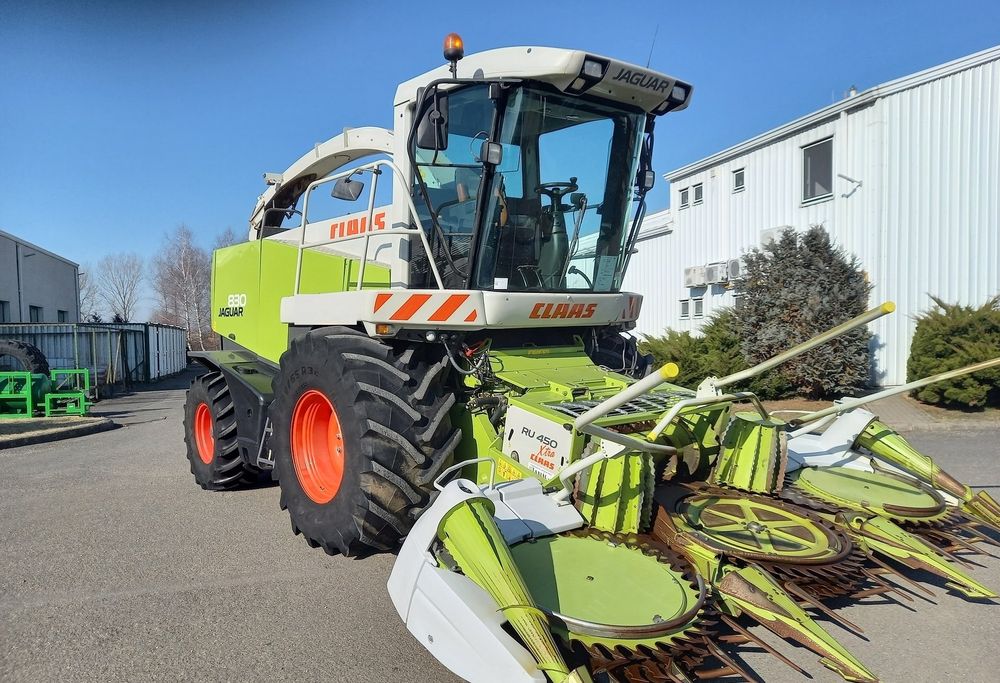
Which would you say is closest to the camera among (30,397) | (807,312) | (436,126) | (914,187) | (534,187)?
(436,126)

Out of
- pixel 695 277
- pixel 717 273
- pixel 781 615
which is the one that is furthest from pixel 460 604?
pixel 695 277

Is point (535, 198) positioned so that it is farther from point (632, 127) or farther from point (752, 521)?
point (752, 521)

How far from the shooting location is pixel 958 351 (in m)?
10.6

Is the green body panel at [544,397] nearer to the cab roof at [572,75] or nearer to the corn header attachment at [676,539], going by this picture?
the corn header attachment at [676,539]

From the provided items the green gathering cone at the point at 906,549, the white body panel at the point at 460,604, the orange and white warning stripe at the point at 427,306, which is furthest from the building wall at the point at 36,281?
the green gathering cone at the point at 906,549

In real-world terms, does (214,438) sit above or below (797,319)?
below

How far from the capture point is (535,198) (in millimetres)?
4480

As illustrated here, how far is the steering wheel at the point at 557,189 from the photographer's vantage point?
4504 millimetres

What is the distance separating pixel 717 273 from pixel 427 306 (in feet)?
42.7

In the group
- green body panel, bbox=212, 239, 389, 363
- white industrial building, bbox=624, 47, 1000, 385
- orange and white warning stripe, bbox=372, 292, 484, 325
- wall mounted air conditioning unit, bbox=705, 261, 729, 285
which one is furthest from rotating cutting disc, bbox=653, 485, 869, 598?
wall mounted air conditioning unit, bbox=705, 261, 729, 285

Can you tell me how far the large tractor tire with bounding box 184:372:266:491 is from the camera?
19.8ft

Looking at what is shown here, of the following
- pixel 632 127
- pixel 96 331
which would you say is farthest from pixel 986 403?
pixel 96 331

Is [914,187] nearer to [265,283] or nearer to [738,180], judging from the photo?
[738,180]

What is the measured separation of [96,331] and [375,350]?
17590 mm
